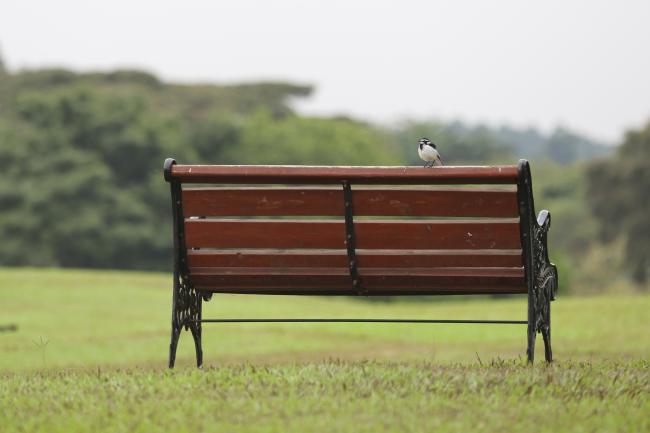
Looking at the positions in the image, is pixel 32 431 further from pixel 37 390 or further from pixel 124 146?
pixel 124 146

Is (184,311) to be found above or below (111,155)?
below

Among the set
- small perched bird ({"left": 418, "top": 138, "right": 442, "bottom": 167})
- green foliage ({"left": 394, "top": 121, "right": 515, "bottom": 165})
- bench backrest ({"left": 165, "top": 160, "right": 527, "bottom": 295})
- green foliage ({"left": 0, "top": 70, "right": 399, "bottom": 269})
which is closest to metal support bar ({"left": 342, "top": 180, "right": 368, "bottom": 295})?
bench backrest ({"left": 165, "top": 160, "right": 527, "bottom": 295})

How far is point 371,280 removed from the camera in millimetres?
6852

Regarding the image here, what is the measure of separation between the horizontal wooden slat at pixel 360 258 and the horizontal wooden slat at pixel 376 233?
5cm

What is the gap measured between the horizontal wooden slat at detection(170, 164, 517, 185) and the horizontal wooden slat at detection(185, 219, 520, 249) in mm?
261

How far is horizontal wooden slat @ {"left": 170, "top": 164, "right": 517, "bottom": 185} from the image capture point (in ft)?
20.4

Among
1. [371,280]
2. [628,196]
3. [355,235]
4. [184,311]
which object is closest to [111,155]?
[628,196]

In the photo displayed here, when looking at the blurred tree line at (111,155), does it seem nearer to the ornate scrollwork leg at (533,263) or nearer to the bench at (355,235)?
the ornate scrollwork leg at (533,263)

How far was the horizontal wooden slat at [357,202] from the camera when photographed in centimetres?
645

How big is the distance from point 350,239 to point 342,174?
1.42 ft

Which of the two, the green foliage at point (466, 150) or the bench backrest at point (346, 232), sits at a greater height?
the green foliage at point (466, 150)

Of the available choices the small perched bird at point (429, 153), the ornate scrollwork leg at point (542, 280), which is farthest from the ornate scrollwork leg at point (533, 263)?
the small perched bird at point (429, 153)

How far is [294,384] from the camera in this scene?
18.6 ft

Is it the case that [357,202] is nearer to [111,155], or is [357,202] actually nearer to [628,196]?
[628,196]
